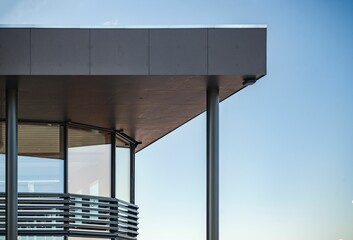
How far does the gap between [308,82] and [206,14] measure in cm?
662

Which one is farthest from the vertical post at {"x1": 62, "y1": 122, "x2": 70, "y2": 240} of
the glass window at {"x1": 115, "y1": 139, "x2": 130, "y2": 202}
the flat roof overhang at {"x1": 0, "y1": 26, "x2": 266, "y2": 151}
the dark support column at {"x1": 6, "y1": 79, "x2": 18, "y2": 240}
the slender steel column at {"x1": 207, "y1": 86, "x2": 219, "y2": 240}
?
the flat roof overhang at {"x1": 0, "y1": 26, "x2": 266, "y2": 151}

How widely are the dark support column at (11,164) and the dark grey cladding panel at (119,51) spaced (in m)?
1.53

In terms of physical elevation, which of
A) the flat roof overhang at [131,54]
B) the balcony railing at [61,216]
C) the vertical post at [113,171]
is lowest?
the balcony railing at [61,216]

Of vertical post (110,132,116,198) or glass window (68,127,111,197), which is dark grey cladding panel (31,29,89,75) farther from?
vertical post (110,132,116,198)

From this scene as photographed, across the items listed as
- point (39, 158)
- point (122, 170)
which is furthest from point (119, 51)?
point (122, 170)

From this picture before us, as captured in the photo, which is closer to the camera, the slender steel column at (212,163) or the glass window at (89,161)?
the slender steel column at (212,163)

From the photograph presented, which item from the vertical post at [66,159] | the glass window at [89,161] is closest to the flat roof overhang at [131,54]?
the vertical post at [66,159]

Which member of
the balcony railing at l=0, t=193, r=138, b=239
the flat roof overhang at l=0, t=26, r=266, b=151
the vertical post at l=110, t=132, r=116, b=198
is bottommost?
the balcony railing at l=0, t=193, r=138, b=239

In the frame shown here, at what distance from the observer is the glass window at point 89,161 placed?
17.6m

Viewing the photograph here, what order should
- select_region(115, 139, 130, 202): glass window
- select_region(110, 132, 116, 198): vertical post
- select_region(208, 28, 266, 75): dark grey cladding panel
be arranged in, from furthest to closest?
select_region(115, 139, 130, 202): glass window → select_region(110, 132, 116, 198): vertical post → select_region(208, 28, 266, 75): dark grey cladding panel

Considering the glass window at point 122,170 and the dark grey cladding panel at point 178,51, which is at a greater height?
the dark grey cladding panel at point 178,51

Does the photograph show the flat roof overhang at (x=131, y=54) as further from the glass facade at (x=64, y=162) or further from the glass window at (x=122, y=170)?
the glass window at (x=122, y=170)

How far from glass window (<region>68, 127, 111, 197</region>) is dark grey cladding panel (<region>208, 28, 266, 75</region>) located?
4.86 m

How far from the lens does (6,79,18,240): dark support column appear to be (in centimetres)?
1429
